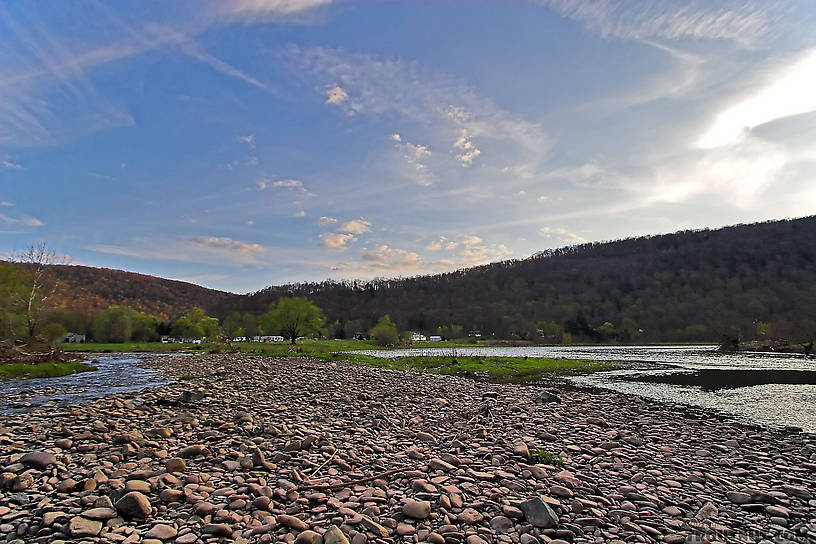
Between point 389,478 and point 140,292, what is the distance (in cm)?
17762

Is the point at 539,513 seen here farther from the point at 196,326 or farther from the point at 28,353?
the point at 196,326

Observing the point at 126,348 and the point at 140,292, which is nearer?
the point at 126,348

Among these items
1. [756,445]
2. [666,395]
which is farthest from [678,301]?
[756,445]

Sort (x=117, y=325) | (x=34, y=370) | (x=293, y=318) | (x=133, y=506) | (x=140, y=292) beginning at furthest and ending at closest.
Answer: (x=140, y=292) < (x=117, y=325) < (x=293, y=318) < (x=34, y=370) < (x=133, y=506)

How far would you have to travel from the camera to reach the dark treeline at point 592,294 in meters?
105

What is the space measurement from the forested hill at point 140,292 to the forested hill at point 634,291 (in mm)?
21650

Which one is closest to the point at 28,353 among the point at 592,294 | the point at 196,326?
the point at 196,326

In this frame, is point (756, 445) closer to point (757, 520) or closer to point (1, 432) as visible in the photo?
point (757, 520)

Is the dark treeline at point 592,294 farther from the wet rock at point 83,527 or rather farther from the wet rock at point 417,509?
the wet rock at point 83,527

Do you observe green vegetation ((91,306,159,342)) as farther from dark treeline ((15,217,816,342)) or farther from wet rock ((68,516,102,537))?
wet rock ((68,516,102,537))

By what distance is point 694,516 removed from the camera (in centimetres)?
637

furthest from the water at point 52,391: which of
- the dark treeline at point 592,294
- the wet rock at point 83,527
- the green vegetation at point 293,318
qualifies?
the dark treeline at point 592,294

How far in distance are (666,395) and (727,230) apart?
162 meters

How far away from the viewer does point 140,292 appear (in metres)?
155
